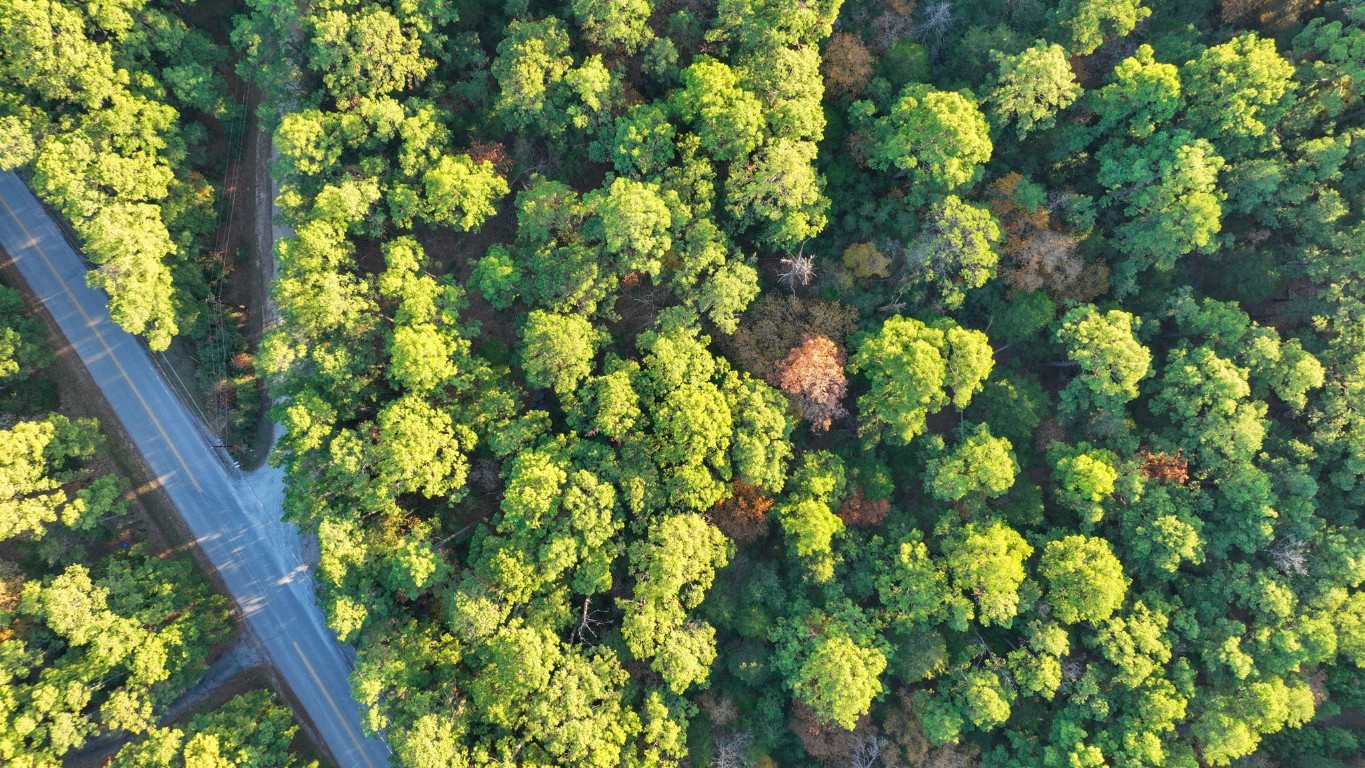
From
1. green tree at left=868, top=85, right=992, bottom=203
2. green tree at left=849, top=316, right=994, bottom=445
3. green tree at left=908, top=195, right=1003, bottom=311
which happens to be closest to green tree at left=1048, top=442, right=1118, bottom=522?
green tree at left=849, top=316, right=994, bottom=445

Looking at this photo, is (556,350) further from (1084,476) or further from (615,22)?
(1084,476)

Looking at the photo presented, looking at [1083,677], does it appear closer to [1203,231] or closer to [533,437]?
[1203,231]

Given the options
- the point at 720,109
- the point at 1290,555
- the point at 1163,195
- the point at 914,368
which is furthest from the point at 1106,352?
the point at 720,109

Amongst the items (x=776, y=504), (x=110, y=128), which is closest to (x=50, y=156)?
(x=110, y=128)

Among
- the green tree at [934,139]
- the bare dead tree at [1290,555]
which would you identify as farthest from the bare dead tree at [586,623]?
the bare dead tree at [1290,555]

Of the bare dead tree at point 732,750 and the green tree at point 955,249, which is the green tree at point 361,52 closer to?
the green tree at point 955,249

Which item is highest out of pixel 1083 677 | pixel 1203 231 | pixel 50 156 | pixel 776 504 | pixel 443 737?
pixel 1203 231
